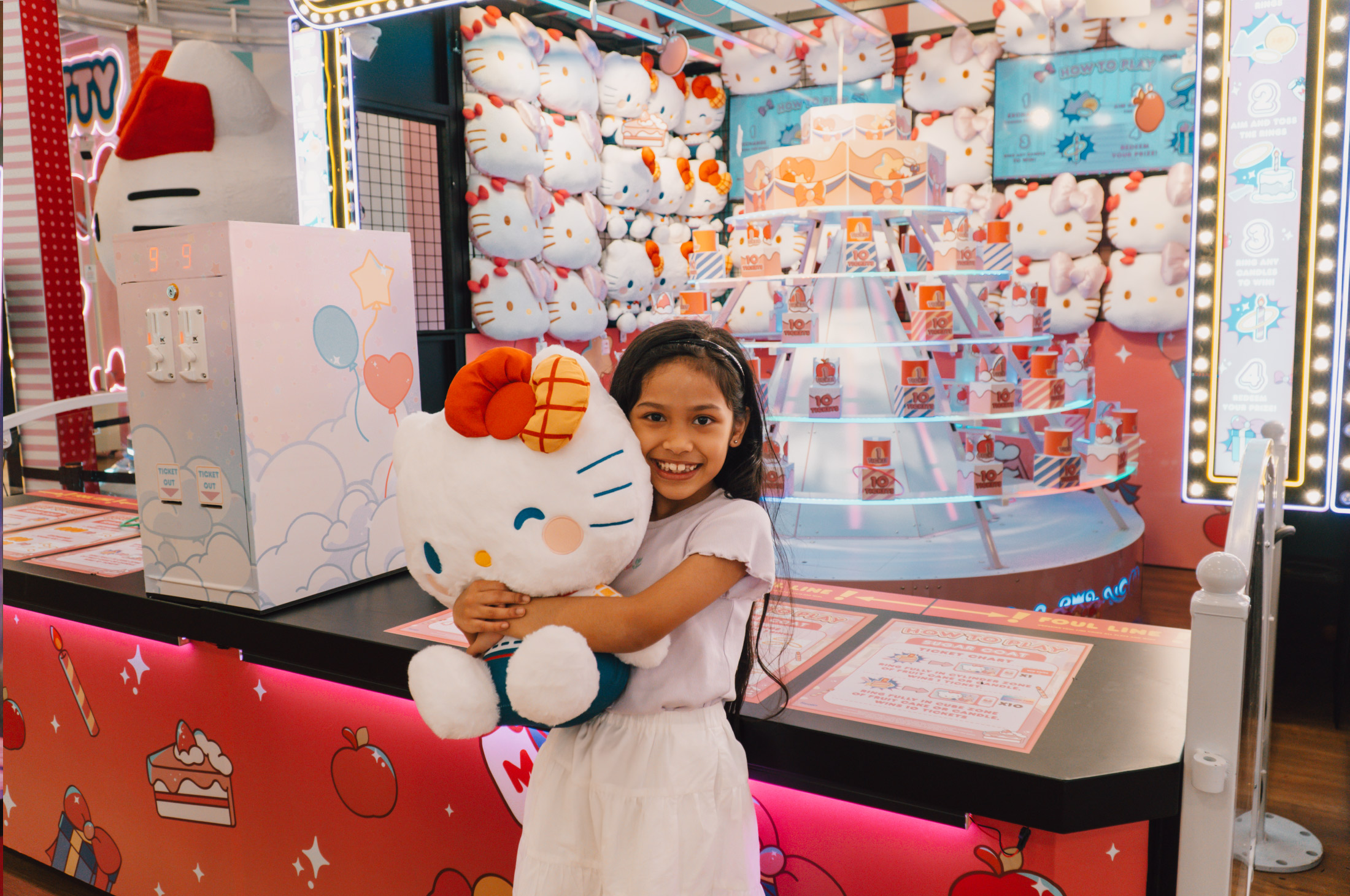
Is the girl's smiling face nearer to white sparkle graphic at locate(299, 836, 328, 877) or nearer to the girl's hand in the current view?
the girl's hand

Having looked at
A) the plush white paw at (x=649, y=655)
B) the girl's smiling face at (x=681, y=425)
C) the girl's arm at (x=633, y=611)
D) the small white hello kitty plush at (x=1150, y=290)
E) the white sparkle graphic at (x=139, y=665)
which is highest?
the small white hello kitty plush at (x=1150, y=290)

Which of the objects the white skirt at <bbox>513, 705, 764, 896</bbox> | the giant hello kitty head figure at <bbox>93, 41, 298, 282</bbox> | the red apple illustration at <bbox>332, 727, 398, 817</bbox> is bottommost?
the red apple illustration at <bbox>332, 727, 398, 817</bbox>

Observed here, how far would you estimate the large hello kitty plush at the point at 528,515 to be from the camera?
1149 millimetres

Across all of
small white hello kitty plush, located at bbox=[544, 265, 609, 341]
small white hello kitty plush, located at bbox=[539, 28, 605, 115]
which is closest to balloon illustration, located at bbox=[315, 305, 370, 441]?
small white hello kitty plush, located at bbox=[544, 265, 609, 341]

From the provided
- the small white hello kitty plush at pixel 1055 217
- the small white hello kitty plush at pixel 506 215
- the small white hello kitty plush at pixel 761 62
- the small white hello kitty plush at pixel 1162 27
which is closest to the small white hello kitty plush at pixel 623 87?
the small white hello kitty plush at pixel 761 62

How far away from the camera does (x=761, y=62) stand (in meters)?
6.73

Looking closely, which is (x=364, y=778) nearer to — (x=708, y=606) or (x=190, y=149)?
(x=708, y=606)

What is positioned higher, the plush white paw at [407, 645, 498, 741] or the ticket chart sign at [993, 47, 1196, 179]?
the ticket chart sign at [993, 47, 1196, 179]

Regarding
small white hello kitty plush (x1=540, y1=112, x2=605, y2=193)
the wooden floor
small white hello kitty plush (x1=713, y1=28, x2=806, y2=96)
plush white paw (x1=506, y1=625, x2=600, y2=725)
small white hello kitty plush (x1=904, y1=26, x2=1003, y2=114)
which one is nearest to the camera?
plush white paw (x1=506, y1=625, x2=600, y2=725)

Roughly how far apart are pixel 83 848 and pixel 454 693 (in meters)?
1.97

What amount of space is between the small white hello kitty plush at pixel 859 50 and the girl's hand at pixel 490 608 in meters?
5.63

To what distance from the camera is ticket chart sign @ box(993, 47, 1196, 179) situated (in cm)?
528

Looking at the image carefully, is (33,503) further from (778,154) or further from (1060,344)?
(1060,344)

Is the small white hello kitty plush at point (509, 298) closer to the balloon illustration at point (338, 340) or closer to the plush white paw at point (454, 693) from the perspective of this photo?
the balloon illustration at point (338, 340)
